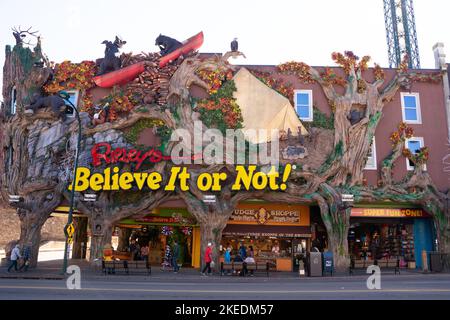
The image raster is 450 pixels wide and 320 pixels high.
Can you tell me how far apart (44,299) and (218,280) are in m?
10.2

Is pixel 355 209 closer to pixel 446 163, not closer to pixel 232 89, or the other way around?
pixel 446 163

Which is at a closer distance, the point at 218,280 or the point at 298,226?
the point at 218,280

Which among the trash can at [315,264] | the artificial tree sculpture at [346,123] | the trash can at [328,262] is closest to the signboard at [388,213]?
the artificial tree sculpture at [346,123]

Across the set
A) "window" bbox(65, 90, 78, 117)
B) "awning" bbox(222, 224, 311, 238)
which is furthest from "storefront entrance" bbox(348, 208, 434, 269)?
"window" bbox(65, 90, 78, 117)

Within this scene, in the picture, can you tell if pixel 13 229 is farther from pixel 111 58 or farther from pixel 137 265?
pixel 137 265

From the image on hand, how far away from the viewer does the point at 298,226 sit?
2969cm

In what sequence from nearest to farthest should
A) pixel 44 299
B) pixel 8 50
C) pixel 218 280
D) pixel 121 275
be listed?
pixel 44 299 < pixel 218 280 < pixel 121 275 < pixel 8 50

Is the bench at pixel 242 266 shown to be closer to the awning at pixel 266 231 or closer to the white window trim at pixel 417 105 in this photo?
the awning at pixel 266 231

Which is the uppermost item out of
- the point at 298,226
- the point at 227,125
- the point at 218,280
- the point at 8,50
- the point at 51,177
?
the point at 8,50

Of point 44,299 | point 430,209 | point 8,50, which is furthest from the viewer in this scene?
point 8,50

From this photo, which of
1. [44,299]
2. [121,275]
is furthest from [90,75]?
Result: [44,299]

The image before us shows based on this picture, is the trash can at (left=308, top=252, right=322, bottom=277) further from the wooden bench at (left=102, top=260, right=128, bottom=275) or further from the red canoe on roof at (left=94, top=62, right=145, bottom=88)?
the red canoe on roof at (left=94, top=62, right=145, bottom=88)

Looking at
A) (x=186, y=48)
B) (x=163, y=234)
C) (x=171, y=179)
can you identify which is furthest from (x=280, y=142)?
(x=163, y=234)

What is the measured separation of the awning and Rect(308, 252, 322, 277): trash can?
7102 mm
